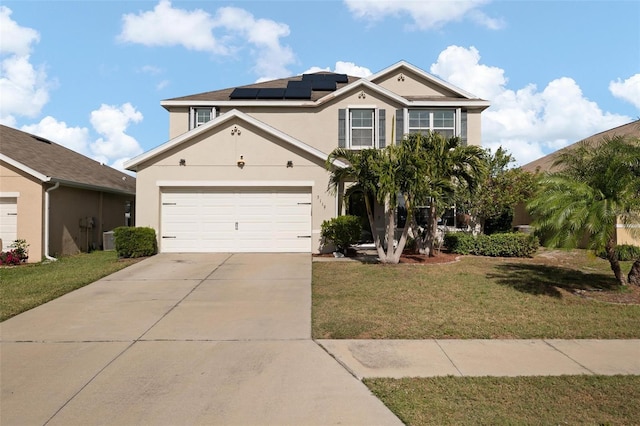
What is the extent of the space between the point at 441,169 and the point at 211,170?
782 cm

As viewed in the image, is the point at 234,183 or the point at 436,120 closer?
the point at 234,183

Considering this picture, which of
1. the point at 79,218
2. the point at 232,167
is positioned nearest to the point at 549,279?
the point at 232,167

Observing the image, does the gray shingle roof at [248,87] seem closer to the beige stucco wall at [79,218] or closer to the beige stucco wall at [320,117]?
the beige stucco wall at [320,117]

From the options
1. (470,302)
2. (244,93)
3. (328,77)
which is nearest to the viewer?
(470,302)

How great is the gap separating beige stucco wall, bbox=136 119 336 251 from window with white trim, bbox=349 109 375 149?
11.9 ft

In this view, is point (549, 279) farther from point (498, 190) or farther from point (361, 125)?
point (361, 125)

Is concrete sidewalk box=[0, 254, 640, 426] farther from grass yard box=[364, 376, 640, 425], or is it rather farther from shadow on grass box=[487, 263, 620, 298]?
shadow on grass box=[487, 263, 620, 298]

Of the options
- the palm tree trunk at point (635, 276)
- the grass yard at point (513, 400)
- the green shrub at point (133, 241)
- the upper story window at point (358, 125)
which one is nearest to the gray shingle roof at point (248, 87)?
the upper story window at point (358, 125)

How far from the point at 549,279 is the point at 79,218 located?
16708 mm

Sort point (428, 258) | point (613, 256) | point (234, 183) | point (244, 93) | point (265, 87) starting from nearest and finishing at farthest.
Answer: point (613, 256) < point (428, 258) < point (234, 183) < point (244, 93) < point (265, 87)

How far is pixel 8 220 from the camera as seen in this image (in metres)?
14.3

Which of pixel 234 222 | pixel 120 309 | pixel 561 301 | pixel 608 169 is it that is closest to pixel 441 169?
pixel 608 169

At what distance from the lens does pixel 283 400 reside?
4.23 m

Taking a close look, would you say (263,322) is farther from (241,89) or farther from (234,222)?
(241,89)
